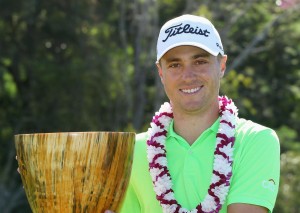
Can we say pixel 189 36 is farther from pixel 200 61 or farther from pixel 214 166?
pixel 214 166

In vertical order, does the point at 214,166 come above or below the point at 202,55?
below

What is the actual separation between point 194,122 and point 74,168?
0.65 metres

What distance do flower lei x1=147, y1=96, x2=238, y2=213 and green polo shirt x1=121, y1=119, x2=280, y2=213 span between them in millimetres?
36

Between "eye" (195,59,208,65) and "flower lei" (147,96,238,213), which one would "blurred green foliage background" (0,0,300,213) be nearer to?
"flower lei" (147,96,238,213)

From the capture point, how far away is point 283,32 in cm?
2294

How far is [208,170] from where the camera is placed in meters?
3.71

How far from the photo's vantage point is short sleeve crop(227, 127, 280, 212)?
3.55 metres

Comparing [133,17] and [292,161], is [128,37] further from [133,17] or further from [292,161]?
[292,161]

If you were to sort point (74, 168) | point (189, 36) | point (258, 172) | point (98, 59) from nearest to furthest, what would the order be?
1. point (74, 168)
2. point (258, 172)
3. point (189, 36)
4. point (98, 59)

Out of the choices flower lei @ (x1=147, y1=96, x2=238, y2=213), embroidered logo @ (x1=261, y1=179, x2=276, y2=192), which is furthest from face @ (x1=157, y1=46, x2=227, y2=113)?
embroidered logo @ (x1=261, y1=179, x2=276, y2=192)

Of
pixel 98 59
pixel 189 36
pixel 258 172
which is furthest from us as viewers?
pixel 98 59

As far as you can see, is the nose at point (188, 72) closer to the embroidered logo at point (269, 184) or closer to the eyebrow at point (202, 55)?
the eyebrow at point (202, 55)

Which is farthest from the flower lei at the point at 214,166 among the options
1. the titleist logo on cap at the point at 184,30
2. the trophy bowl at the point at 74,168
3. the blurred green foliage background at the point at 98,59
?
the blurred green foliage background at the point at 98,59

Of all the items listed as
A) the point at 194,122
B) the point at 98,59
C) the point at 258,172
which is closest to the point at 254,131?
the point at 258,172
